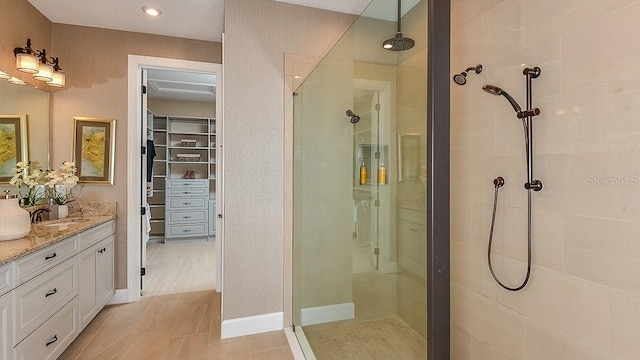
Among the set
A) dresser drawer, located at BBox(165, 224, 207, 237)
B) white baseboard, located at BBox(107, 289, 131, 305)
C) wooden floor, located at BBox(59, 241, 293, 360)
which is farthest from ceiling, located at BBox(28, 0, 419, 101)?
dresser drawer, located at BBox(165, 224, 207, 237)

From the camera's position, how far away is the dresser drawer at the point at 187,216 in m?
5.59

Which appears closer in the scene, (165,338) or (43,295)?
(43,295)

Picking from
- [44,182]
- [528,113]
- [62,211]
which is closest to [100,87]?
[44,182]

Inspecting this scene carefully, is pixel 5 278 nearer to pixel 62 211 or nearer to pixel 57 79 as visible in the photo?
pixel 62 211

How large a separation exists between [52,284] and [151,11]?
225cm

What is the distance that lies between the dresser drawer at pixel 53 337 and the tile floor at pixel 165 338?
160mm

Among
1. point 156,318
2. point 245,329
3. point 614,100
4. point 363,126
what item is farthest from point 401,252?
point 156,318

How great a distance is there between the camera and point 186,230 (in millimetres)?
5652

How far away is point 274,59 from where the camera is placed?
249 cm

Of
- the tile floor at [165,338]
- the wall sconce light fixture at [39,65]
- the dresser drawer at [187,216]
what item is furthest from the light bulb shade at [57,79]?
the dresser drawer at [187,216]

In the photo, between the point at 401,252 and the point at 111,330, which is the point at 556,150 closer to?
the point at 401,252

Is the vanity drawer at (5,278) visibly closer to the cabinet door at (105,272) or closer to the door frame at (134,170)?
the cabinet door at (105,272)

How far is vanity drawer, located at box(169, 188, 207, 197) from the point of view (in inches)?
222

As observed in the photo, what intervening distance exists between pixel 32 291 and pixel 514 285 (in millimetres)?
2621
